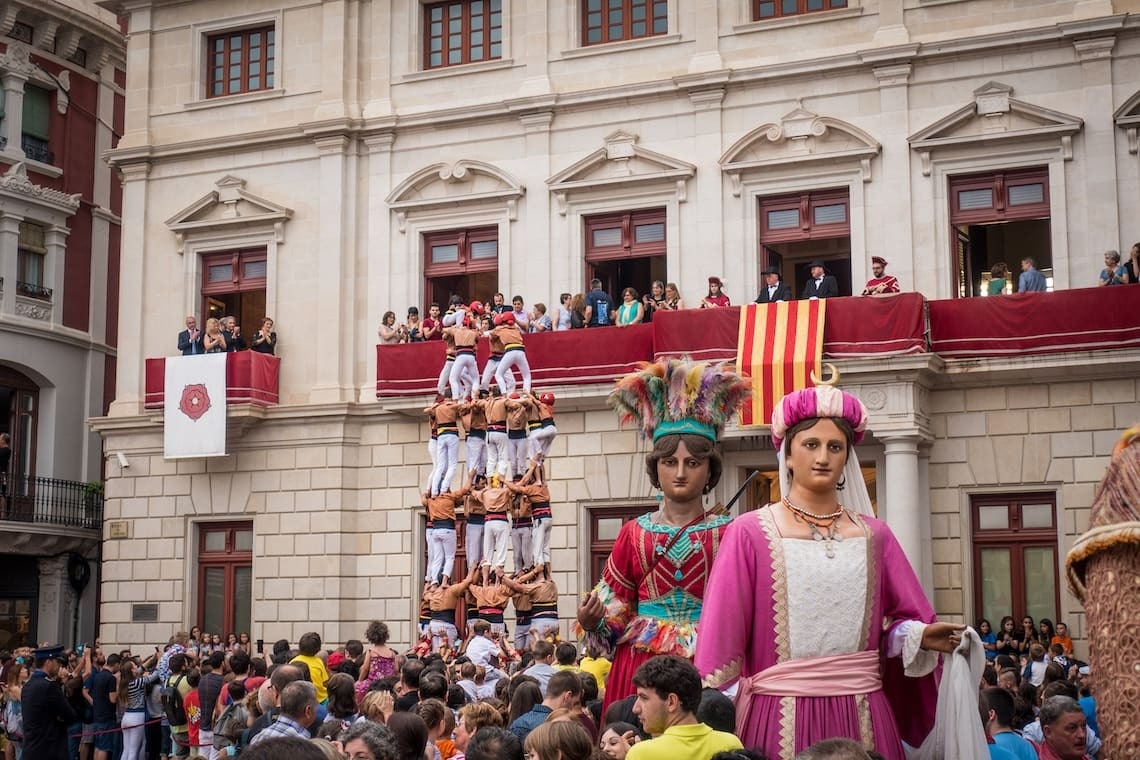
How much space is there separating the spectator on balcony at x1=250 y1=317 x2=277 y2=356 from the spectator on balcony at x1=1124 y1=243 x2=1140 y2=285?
48.2ft

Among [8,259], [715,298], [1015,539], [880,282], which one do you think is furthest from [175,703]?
[8,259]

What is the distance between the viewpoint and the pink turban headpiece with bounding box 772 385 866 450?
20.6ft

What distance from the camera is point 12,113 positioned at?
3069 centimetres

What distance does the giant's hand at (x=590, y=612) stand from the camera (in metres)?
7.32

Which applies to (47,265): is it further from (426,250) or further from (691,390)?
(691,390)

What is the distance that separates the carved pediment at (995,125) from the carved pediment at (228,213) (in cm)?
1182

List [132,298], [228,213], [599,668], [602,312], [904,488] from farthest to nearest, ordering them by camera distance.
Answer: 1. [132,298]
2. [228,213]
3. [602,312]
4. [904,488]
5. [599,668]

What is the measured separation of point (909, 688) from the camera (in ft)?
20.1

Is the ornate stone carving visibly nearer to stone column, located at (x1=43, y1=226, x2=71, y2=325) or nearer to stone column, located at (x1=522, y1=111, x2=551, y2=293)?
stone column, located at (x1=43, y1=226, x2=71, y2=325)

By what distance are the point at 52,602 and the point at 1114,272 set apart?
2227cm

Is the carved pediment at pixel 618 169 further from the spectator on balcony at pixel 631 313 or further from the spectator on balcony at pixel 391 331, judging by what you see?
the spectator on balcony at pixel 391 331

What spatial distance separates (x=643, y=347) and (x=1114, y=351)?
279 inches

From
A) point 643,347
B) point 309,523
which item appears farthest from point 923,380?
point 309,523

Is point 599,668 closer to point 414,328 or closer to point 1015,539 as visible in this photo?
Answer: point 1015,539
